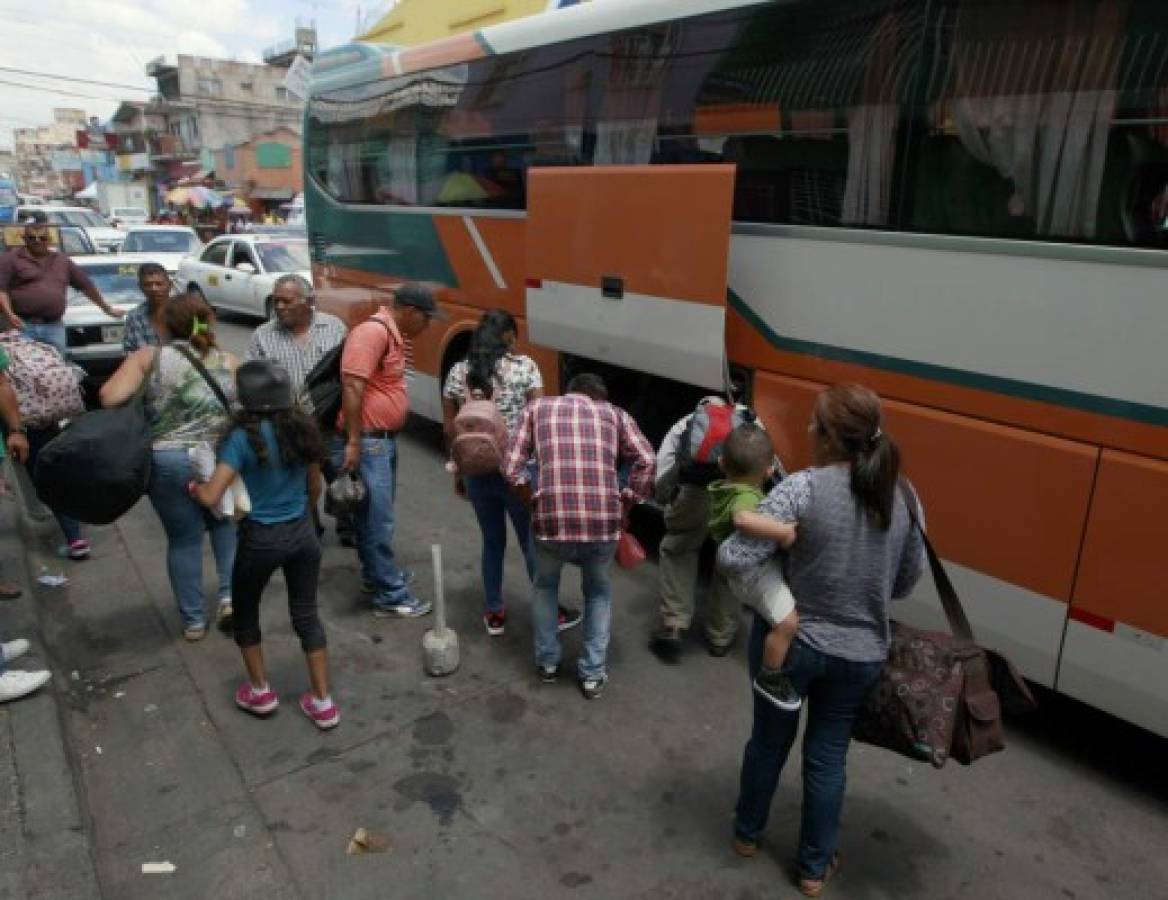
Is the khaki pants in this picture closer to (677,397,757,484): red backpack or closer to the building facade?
(677,397,757,484): red backpack

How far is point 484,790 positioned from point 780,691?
139 centimetres

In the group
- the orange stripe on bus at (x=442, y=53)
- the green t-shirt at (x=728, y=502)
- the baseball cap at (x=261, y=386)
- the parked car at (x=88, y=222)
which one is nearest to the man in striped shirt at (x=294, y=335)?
the baseball cap at (x=261, y=386)

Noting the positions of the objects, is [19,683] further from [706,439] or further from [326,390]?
[706,439]

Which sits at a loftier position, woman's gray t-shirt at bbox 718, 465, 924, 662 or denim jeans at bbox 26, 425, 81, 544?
woman's gray t-shirt at bbox 718, 465, 924, 662

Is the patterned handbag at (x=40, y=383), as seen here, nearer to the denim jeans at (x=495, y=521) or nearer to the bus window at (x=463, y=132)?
the denim jeans at (x=495, y=521)

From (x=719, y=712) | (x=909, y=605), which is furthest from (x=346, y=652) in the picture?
(x=909, y=605)

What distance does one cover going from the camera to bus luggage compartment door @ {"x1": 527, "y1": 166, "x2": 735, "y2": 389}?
163 inches

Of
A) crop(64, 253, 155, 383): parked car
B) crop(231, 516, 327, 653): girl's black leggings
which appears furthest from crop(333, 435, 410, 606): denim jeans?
crop(64, 253, 155, 383): parked car

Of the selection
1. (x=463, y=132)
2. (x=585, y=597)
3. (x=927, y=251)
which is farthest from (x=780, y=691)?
(x=463, y=132)

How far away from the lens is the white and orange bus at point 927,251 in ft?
9.78

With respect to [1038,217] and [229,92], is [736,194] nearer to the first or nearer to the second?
[1038,217]

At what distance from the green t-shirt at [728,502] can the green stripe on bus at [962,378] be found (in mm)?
1213

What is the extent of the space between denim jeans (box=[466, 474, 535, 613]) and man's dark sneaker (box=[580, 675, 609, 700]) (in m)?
0.55

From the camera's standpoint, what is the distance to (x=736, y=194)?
14.0 feet
